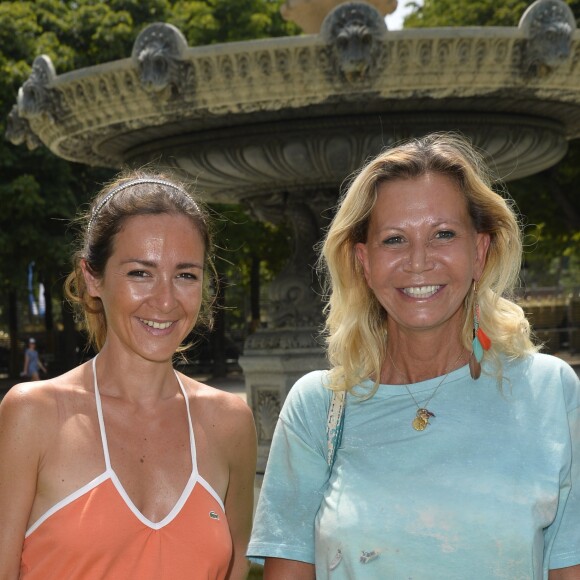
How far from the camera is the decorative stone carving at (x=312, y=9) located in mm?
8239

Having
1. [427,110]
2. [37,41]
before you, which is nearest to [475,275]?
[427,110]

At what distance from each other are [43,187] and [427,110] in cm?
1610

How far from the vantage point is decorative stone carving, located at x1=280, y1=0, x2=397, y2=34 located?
8.24 metres

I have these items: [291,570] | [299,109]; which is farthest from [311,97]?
[291,570]

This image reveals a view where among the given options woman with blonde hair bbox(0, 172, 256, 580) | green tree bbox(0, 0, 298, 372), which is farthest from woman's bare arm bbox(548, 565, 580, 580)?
green tree bbox(0, 0, 298, 372)

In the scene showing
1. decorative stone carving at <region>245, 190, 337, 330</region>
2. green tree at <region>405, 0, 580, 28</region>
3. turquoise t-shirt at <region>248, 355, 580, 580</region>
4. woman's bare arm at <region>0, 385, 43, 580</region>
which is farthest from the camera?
green tree at <region>405, 0, 580, 28</region>

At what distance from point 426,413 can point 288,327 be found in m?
5.37

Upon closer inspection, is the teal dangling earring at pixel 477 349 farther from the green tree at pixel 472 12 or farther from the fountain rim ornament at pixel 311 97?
the green tree at pixel 472 12

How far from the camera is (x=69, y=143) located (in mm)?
7434

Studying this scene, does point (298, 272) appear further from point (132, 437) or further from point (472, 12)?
point (472, 12)

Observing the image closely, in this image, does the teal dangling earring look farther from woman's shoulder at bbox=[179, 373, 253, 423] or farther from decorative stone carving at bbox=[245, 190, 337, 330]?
decorative stone carving at bbox=[245, 190, 337, 330]

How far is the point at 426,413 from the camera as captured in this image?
8.38ft

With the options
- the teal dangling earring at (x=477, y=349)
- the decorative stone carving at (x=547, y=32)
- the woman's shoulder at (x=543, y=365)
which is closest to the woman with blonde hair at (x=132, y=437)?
the teal dangling earring at (x=477, y=349)

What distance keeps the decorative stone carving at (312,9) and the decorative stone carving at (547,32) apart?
2.24 metres
